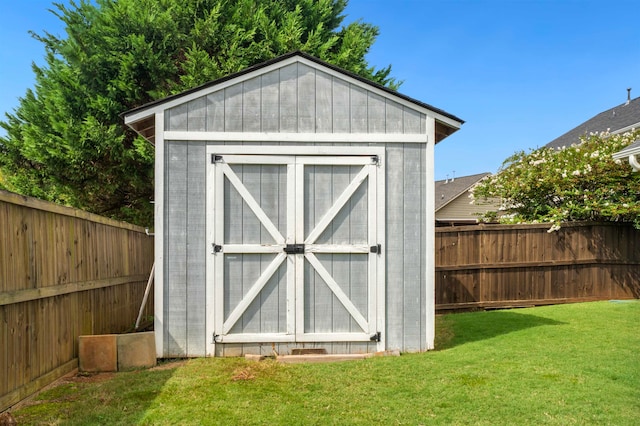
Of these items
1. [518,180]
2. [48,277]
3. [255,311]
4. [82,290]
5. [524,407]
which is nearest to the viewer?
[524,407]

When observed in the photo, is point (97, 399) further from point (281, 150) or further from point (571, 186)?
point (571, 186)

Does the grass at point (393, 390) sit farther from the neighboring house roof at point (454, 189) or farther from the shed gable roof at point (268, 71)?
the neighboring house roof at point (454, 189)

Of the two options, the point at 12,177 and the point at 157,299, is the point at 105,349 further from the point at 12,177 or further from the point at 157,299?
the point at 12,177

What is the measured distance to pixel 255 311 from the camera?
16.7ft

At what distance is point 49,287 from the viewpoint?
4020mm

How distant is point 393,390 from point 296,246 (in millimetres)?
1951

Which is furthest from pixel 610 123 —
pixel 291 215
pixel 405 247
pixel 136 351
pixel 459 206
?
pixel 136 351

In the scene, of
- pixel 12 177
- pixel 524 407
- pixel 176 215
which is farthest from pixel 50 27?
pixel 524 407

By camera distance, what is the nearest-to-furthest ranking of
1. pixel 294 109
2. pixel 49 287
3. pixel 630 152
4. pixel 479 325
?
1. pixel 49 287
2. pixel 294 109
3. pixel 479 325
4. pixel 630 152

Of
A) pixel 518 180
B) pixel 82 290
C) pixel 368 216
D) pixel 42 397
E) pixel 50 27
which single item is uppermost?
pixel 50 27

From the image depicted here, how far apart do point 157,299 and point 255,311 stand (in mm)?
1117

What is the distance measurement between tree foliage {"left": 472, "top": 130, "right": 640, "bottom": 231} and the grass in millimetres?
3982

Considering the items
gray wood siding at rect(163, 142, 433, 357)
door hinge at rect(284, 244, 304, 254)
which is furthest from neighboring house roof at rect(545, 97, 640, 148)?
door hinge at rect(284, 244, 304, 254)

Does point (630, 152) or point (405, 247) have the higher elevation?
point (630, 152)
